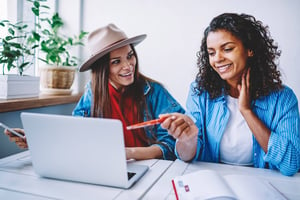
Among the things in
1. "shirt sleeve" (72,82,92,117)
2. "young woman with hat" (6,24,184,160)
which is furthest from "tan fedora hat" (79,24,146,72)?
"shirt sleeve" (72,82,92,117)

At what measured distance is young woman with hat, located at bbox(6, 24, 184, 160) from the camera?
4.97ft

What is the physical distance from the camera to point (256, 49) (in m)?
1.27

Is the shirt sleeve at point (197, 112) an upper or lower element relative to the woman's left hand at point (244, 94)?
lower

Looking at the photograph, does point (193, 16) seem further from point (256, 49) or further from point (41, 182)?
point (41, 182)

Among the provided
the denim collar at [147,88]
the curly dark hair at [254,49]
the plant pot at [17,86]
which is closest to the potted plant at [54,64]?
the plant pot at [17,86]

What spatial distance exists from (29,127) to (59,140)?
11 centimetres

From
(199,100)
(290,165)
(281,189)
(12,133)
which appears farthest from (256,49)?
(12,133)

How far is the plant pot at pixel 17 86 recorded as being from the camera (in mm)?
1577

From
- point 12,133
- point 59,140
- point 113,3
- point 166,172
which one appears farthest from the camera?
point 113,3

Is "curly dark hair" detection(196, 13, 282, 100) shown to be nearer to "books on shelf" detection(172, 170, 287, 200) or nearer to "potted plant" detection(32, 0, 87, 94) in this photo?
"books on shelf" detection(172, 170, 287, 200)

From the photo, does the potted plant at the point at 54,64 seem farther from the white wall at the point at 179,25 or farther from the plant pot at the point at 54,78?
the white wall at the point at 179,25

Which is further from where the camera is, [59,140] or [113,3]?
[113,3]

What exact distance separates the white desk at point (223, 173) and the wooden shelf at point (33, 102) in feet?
3.04

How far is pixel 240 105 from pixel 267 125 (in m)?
0.14
